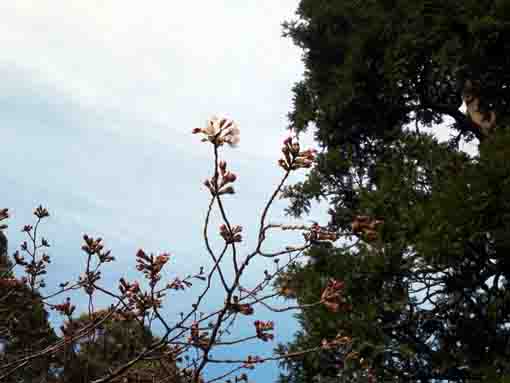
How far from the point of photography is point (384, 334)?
7.84 metres

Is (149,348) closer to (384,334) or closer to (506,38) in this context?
(384,334)

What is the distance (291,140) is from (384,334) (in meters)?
6.18

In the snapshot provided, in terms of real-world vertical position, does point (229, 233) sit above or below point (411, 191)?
below

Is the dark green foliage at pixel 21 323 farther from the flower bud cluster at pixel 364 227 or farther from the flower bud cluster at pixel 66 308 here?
the flower bud cluster at pixel 364 227

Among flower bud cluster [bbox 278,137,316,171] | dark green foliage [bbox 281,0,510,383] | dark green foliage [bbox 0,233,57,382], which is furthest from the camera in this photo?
dark green foliage [bbox 281,0,510,383]

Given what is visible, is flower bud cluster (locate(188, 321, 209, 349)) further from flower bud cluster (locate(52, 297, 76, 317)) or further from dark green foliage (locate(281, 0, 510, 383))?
dark green foliage (locate(281, 0, 510, 383))

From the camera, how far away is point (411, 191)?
8539 mm

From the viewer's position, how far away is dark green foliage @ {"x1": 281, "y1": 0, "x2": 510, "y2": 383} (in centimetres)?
767

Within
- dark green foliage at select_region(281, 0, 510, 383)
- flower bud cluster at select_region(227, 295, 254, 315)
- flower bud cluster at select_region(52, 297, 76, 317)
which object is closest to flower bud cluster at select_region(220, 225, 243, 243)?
flower bud cluster at select_region(227, 295, 254, 315)

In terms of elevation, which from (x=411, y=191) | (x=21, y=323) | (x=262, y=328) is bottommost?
(x=262, y=328)

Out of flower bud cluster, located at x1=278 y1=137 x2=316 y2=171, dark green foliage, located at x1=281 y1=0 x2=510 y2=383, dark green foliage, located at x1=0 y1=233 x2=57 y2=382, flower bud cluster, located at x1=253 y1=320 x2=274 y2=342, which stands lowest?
flower bud cluster, located at x1=253 y1=320 x2=274 y2=342

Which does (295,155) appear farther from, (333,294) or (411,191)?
(411,191)

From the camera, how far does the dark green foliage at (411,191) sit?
767 centimetres

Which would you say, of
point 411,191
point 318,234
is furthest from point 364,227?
point 411,191
